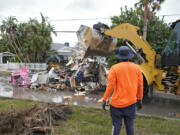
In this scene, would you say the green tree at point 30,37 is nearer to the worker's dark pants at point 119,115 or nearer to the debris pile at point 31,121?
the debris pile at point 31,121

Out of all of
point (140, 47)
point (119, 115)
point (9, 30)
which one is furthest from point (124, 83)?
point (9, 30)

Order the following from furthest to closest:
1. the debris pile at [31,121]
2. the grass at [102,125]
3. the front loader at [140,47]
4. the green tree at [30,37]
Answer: the green tree at [30,37], the front loader at [140,47], the grass at [102,125], the debris pile at [31,121]

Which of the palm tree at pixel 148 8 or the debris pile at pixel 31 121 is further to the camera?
the palm tree at pixel 148 8

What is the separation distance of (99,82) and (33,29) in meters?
17.1

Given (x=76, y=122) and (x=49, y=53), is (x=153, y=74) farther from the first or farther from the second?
(x=49, y=53)

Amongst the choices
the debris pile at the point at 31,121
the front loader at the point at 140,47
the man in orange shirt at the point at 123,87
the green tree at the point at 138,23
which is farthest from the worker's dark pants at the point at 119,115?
the green tree at the point at 138,23

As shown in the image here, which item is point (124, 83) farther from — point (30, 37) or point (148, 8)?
point (30, 37)

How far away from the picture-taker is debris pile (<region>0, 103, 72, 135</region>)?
353cm

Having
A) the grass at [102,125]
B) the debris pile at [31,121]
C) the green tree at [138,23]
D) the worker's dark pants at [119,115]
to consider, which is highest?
the green tree at [138,23]

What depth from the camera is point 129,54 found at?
286 centimetres

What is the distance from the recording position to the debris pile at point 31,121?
3.53 m

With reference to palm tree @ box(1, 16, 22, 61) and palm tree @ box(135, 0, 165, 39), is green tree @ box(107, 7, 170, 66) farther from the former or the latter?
palm tree @ box(1, 16, 22, 61)

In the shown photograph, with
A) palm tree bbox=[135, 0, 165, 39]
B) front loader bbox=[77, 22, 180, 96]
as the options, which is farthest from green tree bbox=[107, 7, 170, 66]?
front loader bbox=[77, 22, 180, 96]

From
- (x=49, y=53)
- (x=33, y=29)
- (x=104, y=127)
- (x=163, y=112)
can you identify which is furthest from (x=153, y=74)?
(x=49, y=53)
